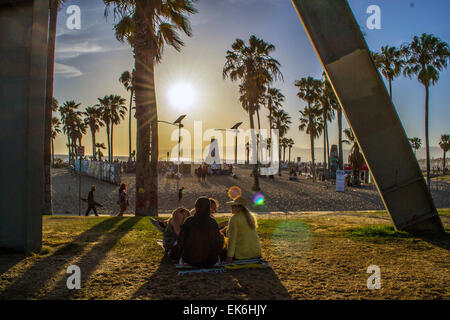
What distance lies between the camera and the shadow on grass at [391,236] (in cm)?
686

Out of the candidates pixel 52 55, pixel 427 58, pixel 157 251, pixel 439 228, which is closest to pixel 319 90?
pixel 427 58

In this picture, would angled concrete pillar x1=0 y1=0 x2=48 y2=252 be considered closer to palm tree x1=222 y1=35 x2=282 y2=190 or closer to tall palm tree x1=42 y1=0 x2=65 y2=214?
tall palm tree x1=42 y1=0 x2=65 y2=214

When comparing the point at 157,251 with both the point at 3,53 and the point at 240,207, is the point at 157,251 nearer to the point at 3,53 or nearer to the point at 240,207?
the point at 240,207

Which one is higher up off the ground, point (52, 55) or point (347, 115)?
point (52, 55)

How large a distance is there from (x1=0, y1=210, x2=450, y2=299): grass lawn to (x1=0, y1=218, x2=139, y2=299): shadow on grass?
0.01 metres

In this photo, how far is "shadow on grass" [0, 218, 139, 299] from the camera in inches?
154

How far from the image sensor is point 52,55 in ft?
46.4

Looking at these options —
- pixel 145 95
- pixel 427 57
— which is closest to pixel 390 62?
pixel 427 57

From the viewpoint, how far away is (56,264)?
502 centimetres

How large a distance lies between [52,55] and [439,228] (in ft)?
50.6

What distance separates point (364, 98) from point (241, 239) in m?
4.23

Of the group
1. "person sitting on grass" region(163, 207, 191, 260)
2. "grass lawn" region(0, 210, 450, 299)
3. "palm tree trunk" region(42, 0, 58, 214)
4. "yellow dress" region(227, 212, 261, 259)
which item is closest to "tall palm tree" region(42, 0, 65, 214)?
"palm tree trunk" region(42, 0, 58, 214)

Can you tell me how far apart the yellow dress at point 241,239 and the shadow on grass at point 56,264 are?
2132mm

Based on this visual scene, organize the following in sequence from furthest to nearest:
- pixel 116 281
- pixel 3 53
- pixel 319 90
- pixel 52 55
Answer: pixel 319 90, pixel 52 55, pixel 3 53, pixel 116 281
